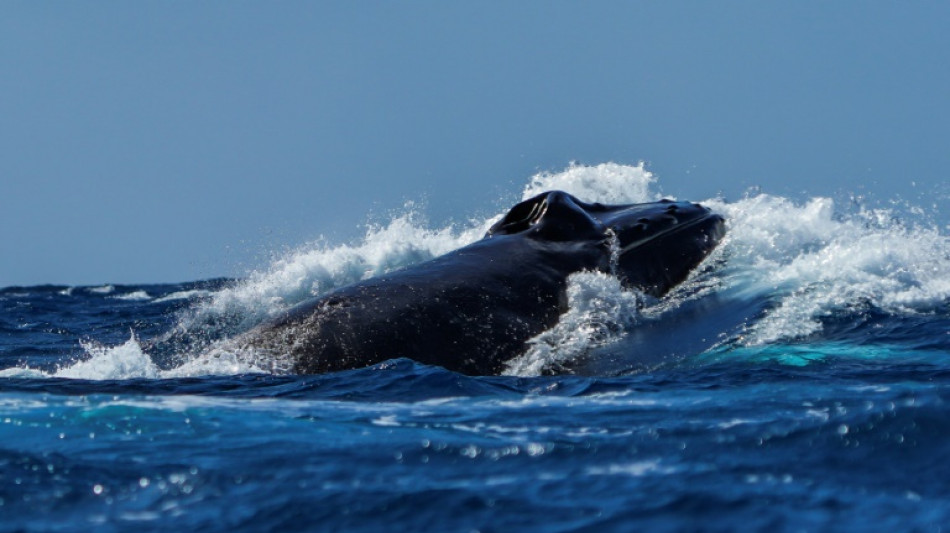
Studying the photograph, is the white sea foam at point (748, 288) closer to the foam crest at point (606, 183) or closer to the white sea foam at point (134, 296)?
the foam crest at point (606, 183)

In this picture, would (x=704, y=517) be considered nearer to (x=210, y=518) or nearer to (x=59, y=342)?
(x=210, y=518)

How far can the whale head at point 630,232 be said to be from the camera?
12.8 meters

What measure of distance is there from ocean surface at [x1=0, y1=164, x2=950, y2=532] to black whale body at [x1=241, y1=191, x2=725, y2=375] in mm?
323

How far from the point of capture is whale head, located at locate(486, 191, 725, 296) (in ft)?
41.9

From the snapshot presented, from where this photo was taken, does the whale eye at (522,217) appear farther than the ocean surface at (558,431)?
Yes

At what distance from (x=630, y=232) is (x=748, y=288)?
4.85 ft

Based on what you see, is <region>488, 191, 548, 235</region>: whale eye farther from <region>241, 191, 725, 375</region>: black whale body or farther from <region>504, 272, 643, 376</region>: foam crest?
<region>504, 272, 643, 376</region>: foam crest

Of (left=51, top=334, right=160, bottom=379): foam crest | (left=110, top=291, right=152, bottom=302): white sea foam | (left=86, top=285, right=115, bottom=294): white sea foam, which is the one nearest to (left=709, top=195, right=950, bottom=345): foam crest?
(left=51, top=334, right=160, bottom=379): foam crest

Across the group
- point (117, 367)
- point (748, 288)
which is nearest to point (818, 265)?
point (748, 288)

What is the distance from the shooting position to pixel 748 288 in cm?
1334

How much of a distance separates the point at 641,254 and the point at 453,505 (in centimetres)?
829

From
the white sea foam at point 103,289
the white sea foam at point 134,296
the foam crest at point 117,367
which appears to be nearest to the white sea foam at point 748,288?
the foam crest at point 117,367

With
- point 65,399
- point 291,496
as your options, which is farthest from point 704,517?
point 65,399

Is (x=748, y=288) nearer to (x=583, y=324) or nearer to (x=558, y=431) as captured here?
(x=583, y=324)
